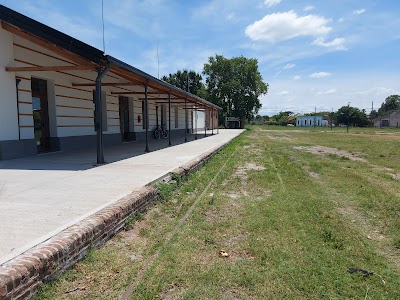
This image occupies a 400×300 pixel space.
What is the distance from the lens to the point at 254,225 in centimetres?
450

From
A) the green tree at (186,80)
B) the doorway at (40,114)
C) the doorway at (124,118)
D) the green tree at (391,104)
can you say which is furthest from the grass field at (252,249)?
the green tree at (391,104)

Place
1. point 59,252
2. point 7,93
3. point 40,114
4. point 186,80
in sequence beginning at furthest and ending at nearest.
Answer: point 186,80, point 40,114, point 7,93, point 59,252

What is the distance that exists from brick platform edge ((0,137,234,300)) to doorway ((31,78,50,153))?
26.0 feet

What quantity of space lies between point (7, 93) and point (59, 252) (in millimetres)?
8084

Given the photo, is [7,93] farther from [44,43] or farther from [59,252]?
[59,252]

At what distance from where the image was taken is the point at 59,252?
2967mm

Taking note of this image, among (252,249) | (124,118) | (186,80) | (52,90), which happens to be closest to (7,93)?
(52,90)

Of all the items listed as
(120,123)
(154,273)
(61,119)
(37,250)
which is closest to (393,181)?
(154,273)

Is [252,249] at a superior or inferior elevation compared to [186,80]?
inferior

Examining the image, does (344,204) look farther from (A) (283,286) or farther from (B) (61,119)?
(B) (61,119)

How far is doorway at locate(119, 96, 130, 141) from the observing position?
59.0 feet

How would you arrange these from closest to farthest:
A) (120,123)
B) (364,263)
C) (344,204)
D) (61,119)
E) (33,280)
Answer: (33,280) < (364,263) < (344,204) < (61,119) < (120,123)

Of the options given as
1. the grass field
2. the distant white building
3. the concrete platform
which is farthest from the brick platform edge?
the distant white building

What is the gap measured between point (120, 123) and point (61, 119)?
566 cm
